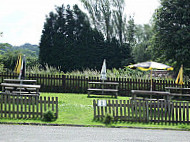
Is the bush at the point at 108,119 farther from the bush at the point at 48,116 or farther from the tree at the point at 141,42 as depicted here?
the tree at the point at 141,42

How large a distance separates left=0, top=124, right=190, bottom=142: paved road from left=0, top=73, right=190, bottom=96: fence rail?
9.50 m

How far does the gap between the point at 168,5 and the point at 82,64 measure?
18.6 metres

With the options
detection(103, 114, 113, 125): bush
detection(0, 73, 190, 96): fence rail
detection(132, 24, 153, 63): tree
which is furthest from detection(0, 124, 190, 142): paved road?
detection(132, 24, 153, 63): tree

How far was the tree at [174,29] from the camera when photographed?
26.2 m

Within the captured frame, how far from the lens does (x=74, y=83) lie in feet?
61.0

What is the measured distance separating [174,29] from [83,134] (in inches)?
864

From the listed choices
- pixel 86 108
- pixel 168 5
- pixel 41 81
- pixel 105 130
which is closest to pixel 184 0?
pixel 168 5

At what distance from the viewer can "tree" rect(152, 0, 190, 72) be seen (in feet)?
85.9

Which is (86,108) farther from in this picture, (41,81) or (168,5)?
(168,5)

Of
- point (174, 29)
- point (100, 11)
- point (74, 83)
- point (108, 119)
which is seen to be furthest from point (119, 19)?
point (108, 119)

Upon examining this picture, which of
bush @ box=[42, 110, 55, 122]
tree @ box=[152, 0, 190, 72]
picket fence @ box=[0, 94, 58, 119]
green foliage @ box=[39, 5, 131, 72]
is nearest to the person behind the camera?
bush @ box=[42, 110, 55, 122]

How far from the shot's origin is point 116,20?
44.9 m

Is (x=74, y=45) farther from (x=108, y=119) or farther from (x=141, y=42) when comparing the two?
(x=108, y=119)

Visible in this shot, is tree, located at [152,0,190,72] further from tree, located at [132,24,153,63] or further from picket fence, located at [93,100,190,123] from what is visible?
picket fence, located at [93,100,190,123]
